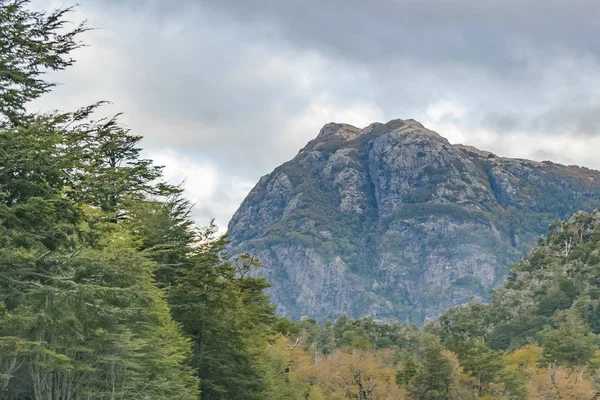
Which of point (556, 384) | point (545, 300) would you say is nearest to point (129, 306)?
point (556, 384)

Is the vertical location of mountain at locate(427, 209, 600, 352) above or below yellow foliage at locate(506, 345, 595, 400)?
above

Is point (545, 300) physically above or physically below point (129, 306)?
above

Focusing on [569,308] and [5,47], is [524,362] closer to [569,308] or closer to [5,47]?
[569,308]

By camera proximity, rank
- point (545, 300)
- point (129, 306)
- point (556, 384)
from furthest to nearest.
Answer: point (545, 300)
point (556, 384)
point (129, 306)

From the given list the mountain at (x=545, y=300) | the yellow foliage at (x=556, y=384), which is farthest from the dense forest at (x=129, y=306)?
the mountain at (x=545, y=300)

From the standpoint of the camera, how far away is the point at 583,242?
176 m

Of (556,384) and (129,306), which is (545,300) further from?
(129,306)

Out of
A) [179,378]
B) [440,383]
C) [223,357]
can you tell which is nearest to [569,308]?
[440,383]

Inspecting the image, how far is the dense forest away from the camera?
1382 centimetres

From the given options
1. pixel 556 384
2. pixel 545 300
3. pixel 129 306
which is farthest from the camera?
pixel 545 300

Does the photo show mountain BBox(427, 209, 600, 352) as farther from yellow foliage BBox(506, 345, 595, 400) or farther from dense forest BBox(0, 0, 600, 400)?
yellow foliage BBox(506, 345, 595, 400)

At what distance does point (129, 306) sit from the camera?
61.8ft

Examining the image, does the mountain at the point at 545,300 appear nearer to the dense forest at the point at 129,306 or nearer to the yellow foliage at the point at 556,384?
the dense forest at the point at 129,306

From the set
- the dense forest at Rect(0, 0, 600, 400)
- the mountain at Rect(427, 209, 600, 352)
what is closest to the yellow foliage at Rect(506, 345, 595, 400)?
the dense forest at Rect(0, 0, 600, 400)
